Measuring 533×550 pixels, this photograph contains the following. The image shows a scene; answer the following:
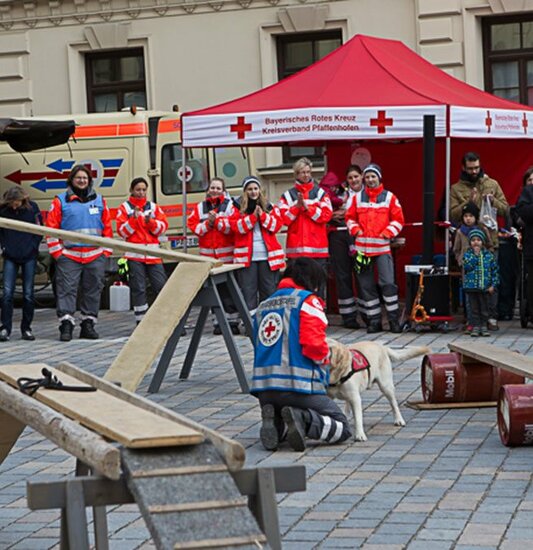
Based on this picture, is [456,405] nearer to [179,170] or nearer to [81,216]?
[81,216]

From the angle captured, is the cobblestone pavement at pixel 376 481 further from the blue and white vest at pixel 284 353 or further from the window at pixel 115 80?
the window at pixel 115 80

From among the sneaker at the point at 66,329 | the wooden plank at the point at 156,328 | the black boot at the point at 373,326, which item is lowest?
the black boot at the point at 373,326

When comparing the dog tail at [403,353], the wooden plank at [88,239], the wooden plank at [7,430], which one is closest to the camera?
the wooden plank at [7,430]

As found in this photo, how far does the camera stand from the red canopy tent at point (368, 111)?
15539mm

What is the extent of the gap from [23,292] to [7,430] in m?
9.55

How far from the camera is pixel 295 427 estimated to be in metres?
8.58

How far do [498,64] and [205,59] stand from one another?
15.0 feet

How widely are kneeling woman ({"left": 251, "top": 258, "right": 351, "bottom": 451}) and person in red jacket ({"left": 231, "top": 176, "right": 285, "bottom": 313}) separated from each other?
21.8ft

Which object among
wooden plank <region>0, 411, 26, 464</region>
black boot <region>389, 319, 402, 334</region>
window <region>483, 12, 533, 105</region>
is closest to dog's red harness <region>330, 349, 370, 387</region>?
wooden plank <region>0, 411, 26, 464</region>

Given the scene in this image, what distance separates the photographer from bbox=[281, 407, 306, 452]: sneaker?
8.58 meters

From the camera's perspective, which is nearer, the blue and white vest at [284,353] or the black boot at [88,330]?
the blue and white vest at [284,353]

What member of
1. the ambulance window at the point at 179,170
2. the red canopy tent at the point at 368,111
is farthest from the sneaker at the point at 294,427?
the ambulance window at the point at 179,170

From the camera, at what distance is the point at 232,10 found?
23484 millimetres

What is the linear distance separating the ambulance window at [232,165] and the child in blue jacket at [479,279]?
5.74 meters
